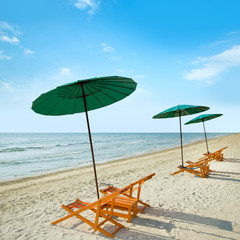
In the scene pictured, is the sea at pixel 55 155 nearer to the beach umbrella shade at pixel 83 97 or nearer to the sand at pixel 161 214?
Answer: the sand at pixel 161 214

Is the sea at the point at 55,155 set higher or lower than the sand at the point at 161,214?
lower

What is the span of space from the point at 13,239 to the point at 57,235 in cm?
84

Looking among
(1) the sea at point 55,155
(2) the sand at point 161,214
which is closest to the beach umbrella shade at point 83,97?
(2) the sand at point 161,214

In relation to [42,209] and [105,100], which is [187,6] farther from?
[42,209]

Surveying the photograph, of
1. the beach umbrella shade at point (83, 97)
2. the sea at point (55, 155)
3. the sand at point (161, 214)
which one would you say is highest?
the beach umbrella shade at point (83, 97)

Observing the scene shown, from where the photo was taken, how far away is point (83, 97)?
10.5ft

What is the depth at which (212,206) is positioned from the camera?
154 inches

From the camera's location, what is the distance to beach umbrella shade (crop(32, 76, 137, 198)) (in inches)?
124

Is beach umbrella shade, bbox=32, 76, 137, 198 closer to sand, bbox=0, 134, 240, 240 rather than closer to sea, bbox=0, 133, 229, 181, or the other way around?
sand, bbox=0, 134, 240, 240

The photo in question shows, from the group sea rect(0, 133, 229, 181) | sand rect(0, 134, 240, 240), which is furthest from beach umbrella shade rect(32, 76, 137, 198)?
sea rect(0, 133, 229, 181)

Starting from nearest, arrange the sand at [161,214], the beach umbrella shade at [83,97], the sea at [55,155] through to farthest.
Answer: the sand at [161,214], the beach umbrella shade at [83,97], the sea at [55,155]

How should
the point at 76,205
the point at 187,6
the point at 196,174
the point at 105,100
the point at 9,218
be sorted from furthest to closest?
the point at 187,6 → the point at 196,174 → the point at 9,218 → the point at 105,100 → the point at 76,205

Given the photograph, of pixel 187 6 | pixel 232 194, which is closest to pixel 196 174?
pixel 232 194

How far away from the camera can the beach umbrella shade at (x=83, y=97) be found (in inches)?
124
